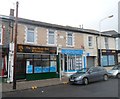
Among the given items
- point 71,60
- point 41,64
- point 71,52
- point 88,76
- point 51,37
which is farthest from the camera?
point 71,60

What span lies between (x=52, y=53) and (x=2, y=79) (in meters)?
6.37

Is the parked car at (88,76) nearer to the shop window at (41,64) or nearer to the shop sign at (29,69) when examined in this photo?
the shop window at (41,64)

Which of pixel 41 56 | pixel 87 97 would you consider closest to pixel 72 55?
pixel 41 56

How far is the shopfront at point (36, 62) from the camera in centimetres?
1968

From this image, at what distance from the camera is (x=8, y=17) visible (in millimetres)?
18812

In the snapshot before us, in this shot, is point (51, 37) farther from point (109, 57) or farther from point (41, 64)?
point (109, 57)

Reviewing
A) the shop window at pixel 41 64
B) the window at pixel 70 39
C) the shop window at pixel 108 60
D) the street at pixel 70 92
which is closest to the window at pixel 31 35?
the shop window at pixel 41 64

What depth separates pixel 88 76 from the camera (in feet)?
57.5

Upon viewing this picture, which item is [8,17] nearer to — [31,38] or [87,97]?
[31,38]

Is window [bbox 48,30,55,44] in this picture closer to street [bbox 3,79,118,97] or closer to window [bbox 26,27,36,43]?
window [bbox 26,27,36,43]

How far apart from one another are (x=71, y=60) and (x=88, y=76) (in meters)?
7.32

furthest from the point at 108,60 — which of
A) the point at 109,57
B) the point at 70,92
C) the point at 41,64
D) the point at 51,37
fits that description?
the point at 70,92

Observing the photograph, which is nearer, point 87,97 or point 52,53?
point 87,97

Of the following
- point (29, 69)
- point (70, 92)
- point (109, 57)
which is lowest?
point (70, 92)
